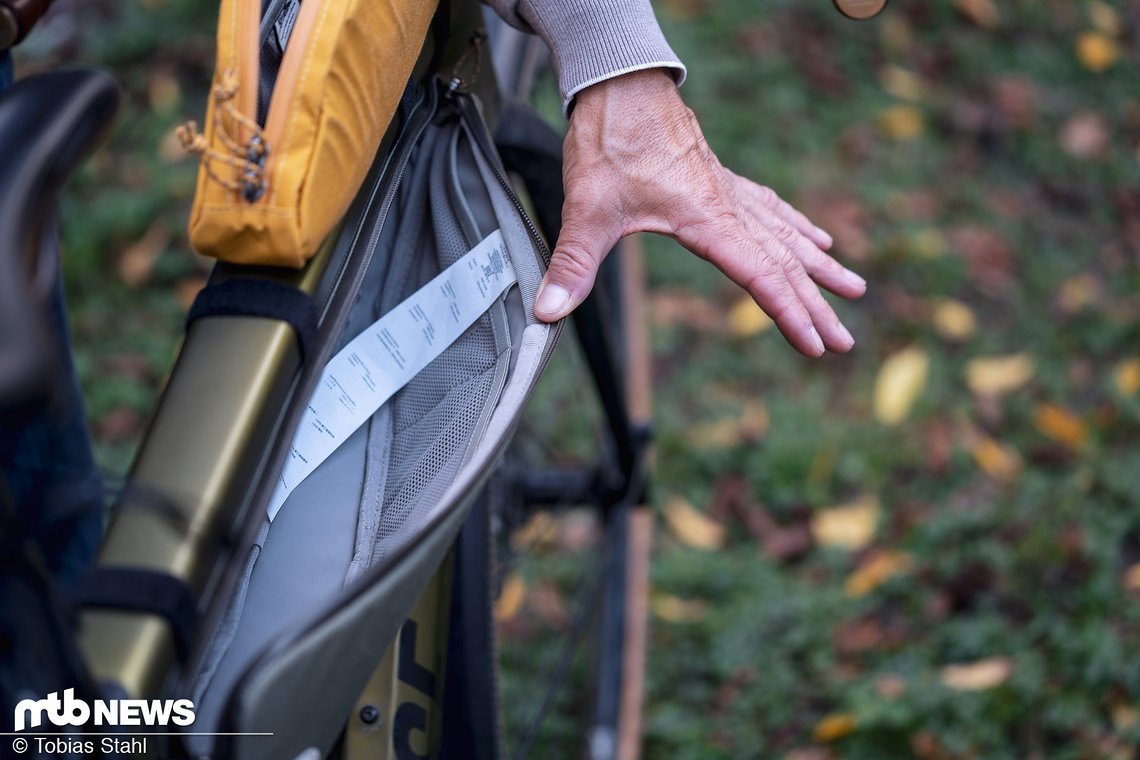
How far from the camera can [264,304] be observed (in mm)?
626

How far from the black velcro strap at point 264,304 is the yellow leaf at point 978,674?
3.57ft

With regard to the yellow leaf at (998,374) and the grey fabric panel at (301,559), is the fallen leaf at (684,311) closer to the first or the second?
the yellow leaf at (998,374)

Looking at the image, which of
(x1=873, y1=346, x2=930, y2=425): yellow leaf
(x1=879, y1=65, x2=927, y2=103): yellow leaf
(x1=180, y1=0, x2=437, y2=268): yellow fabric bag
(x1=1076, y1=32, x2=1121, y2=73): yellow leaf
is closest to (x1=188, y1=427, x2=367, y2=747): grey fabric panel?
(x1=180, y1=0, x2=437, y2=268): yellow fabric bag

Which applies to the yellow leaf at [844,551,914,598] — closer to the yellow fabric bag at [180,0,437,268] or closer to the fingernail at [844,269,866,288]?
the fingernail at [844,269,866,288]

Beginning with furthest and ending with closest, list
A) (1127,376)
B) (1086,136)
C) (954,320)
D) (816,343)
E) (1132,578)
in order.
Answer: (1086,136), (954,320), (1127,376), (1132,578), (816,343)

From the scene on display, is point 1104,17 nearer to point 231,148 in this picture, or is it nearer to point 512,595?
point 512,595

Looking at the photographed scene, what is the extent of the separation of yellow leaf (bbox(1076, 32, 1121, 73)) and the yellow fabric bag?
6.94 ft

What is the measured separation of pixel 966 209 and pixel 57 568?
67.7 inches

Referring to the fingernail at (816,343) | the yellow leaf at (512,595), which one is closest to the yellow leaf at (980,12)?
the yellow leaf at (512,595)

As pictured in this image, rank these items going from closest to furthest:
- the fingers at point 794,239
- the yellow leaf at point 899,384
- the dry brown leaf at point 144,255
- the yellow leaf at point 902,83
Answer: the fingers at point 794,239, the yellow leaf at point 899,384, the dry brown leaf at point 144,255, the yellow leaf at point 902,83

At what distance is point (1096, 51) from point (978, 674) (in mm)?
1542

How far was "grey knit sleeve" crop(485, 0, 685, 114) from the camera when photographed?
0.70 meters

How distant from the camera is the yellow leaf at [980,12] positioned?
240cm

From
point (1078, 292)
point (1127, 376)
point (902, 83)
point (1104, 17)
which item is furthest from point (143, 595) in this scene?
point (1104, 17)
